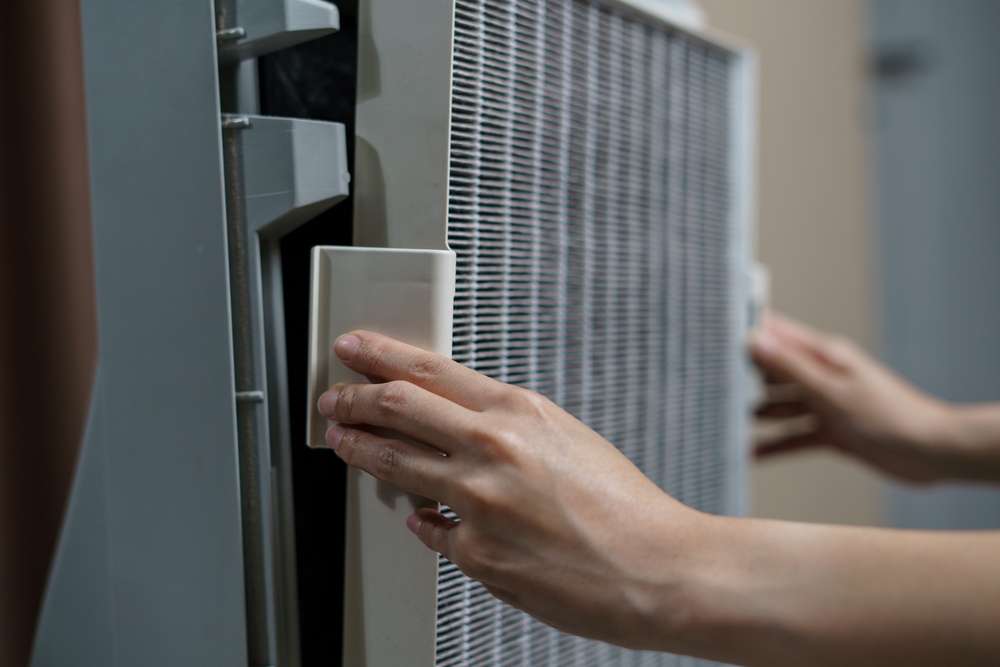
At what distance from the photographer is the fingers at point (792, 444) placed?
105 cm

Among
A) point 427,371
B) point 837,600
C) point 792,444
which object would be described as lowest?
point 792,444

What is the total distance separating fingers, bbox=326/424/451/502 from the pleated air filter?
0.07 meters

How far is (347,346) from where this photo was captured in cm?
46

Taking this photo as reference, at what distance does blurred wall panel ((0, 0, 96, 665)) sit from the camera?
63 cm

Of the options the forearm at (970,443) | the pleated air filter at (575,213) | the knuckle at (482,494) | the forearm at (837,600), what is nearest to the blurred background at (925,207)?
the forearm at (970,443)

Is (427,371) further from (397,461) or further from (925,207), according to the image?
(925,207)

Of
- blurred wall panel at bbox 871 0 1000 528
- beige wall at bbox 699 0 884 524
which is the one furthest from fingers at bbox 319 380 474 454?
blurred wall panel at bbox 871 0 1000 528

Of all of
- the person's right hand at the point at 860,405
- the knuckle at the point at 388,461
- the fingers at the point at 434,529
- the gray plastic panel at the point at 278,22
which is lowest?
the person's right hand at the point at 860,405

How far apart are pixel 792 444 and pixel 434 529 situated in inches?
28.3

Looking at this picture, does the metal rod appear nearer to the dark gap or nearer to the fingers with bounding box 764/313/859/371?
the dark gap

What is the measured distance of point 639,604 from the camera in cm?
44

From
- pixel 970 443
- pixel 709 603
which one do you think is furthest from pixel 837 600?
pixel 970 443

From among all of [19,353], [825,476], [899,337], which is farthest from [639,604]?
[899,337]

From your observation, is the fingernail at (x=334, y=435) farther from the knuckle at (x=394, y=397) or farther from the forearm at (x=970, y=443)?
the forearm at (x=970, y=443)
